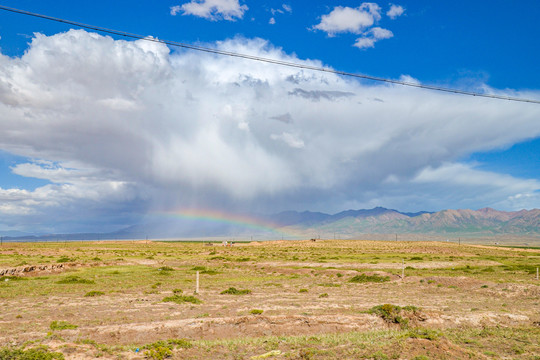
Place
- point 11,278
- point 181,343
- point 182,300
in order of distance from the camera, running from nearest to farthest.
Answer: point 181,343 < point 182,300 < point 11,278

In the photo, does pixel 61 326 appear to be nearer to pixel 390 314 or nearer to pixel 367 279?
pixel 390 314

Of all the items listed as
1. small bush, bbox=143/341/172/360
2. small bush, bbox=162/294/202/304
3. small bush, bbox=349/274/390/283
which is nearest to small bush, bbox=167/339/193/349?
small bush, bbox=143/341/172/360

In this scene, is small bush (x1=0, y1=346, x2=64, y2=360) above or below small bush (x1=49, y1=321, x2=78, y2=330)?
above

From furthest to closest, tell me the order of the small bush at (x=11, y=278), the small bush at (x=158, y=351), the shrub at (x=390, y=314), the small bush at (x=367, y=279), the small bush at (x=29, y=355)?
the small bush at (x=367, y=279) → the small bush at (x=11, y=278) → the shrub at (x=390, y=314) → the small bush at (x=158, y=351) → the small bush at (x=29, y=355)


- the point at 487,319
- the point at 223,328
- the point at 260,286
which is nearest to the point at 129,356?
the point at 223,328

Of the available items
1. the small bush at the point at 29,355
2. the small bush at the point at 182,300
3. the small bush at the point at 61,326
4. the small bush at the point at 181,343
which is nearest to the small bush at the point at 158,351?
the small bush at the point at 181,343

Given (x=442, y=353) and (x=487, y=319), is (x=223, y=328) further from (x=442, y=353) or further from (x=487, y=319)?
(x=487, y=319)

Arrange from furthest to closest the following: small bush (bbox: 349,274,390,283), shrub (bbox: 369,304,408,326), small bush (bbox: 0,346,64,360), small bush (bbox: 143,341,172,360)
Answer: small bush (bbox: 349,274,390,283)
shrub (bbox: 369,304,408,326)
small bush (bbox: 143,341,172,360)
small bush (bbox: 0,346,64,360)

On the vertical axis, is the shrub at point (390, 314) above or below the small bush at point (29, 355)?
below

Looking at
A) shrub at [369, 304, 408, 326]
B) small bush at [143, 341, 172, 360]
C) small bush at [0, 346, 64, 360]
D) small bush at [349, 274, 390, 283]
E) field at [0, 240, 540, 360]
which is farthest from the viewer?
small bush at [349, 274, 390, 283]

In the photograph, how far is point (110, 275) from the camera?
163 ft

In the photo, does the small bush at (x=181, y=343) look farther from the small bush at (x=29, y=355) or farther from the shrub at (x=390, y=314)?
the shrub at (x=390, y=314)

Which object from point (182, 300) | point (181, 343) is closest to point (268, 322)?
point (181, 343)

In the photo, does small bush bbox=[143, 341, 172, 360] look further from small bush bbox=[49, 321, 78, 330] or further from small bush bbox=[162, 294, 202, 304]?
small bush bbox=[162, 294, 202, 304]
